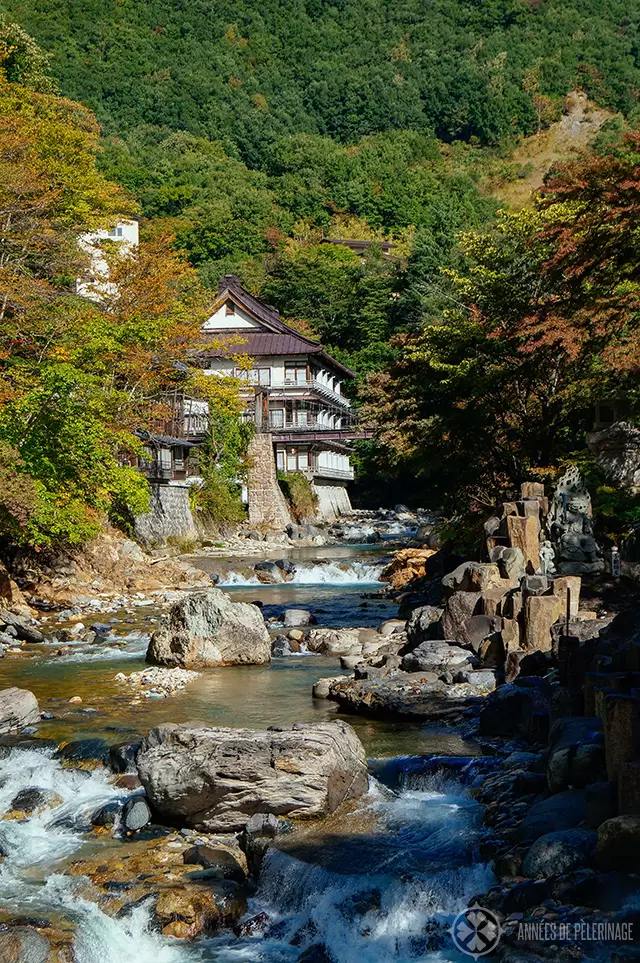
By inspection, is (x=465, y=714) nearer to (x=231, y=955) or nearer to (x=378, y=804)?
(x=378, y=804)

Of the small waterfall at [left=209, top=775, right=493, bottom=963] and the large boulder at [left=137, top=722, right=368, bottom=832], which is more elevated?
the large boulder at [left=137, top=722, right=368, bottom=832]

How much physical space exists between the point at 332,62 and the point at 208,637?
433 feet

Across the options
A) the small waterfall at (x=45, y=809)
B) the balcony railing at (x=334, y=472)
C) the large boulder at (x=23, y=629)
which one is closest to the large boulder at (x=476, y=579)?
the small waterfall at (x=45, y=809)

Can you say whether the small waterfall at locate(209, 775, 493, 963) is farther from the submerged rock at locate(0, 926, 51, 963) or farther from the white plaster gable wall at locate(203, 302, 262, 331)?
the white plaster gable wall at locate(203, 302, 262, 331)

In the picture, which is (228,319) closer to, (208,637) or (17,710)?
(208,637)

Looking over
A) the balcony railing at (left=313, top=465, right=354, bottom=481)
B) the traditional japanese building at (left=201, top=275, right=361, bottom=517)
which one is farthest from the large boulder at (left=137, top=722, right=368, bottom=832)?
the balcony railing at (left=313, top=465, right=354, bottom=481)

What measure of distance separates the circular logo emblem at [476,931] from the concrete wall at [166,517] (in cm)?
2637

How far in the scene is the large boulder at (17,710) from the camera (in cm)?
1112

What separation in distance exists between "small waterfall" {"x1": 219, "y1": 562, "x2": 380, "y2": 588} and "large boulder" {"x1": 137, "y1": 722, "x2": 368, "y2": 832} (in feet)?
62.8

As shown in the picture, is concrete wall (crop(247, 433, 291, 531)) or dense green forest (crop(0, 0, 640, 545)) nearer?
dense green forest (crop(0, 0, 640, 545))

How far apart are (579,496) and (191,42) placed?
407ft

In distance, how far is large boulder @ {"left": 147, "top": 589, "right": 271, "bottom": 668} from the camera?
50.1 feet

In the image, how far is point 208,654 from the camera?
15.4 meters

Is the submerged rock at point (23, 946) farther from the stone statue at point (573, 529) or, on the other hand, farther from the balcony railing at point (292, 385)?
the balcony railing at point (292, 385)
